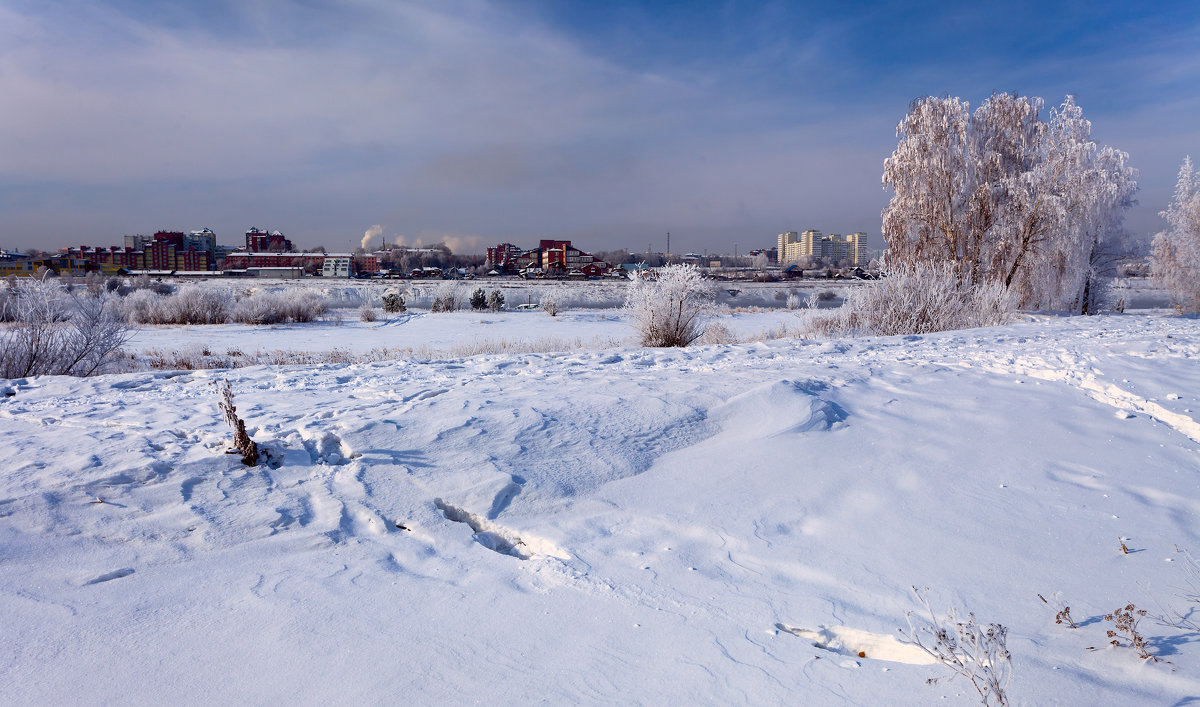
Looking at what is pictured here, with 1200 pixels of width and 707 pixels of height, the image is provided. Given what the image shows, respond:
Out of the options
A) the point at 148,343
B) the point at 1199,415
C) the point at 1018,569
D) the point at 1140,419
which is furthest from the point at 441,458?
the point at 148,343

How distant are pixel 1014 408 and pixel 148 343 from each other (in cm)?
2015

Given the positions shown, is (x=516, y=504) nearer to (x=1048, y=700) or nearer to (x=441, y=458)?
(x=441, y=458)

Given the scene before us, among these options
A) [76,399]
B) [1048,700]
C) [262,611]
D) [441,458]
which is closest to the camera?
[1048,700]

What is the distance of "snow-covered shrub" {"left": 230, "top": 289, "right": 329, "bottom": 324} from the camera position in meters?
26.4

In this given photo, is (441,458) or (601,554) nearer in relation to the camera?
(601,554)

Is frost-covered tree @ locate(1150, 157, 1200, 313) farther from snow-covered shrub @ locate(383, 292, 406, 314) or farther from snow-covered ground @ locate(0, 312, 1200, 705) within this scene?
snow-covered shrub @ locate(383, 292, 406, 314)

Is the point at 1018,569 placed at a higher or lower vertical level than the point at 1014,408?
lower

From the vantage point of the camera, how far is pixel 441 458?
196 inches

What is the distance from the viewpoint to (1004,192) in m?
23.2

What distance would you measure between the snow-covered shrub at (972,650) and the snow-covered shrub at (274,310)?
27759 millimetres

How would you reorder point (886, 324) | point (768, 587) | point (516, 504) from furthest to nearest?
1. point (886, 324)
2. point (516, 504)
3. point (768, 587)

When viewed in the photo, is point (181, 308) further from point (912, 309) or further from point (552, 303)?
Result: point (912, 309)

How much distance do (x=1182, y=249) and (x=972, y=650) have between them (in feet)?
108

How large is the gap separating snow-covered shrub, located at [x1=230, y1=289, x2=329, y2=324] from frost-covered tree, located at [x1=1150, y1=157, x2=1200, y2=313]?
3518 centimetres
